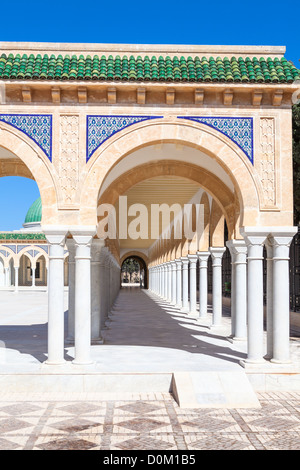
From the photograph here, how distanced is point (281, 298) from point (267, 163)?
233 cm

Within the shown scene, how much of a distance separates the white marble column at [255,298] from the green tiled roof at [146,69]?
270 centimetres

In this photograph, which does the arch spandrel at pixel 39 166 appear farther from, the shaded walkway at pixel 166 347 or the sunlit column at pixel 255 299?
the sunlit column at pixel 255 299

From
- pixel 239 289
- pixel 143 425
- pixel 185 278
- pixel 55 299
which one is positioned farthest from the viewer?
pixel 185 278

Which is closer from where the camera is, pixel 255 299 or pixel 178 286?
pixel 255 299

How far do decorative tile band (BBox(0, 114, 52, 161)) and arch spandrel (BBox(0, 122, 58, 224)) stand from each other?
9 cm

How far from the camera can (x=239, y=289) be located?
12.1 m

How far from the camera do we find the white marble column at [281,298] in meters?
8.63

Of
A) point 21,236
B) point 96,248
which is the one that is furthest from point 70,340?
point 21,236

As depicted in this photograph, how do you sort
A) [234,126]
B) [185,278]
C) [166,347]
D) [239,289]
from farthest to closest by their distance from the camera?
[185,278] → [239,289] → [166,347] → [234,126]

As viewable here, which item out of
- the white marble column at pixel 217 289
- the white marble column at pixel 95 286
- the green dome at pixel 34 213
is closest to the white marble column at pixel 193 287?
the white marble column at pixel 217 289

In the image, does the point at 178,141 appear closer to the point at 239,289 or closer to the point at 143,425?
the point at 239,289

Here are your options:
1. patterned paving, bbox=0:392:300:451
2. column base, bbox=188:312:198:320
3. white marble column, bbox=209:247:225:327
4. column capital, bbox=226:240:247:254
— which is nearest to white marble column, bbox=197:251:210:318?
column base, bbox=188:312:198:320
